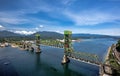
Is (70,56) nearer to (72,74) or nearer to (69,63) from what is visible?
(69,63)

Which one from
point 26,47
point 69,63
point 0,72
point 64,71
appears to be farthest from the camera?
point 26,47

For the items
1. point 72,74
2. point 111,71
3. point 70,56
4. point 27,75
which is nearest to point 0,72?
point 27,75

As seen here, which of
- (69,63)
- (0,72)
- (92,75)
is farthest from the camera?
(69,63)

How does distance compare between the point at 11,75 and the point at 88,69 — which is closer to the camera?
the point at 11,75

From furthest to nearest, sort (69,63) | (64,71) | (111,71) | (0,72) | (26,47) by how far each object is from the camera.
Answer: (26,47), (69,63), (64,71), (0,72), (111,71)

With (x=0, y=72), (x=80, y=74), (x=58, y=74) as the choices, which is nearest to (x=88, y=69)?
(x=80, y=74)

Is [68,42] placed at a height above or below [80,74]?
above

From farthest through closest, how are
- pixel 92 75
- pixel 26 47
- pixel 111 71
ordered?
1. pixel 26 47
2. pixel 92 75
3. pixel 111 71

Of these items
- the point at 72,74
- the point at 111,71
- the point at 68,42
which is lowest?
the point at 72,74

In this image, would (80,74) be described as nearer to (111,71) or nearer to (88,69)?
(88,69)
